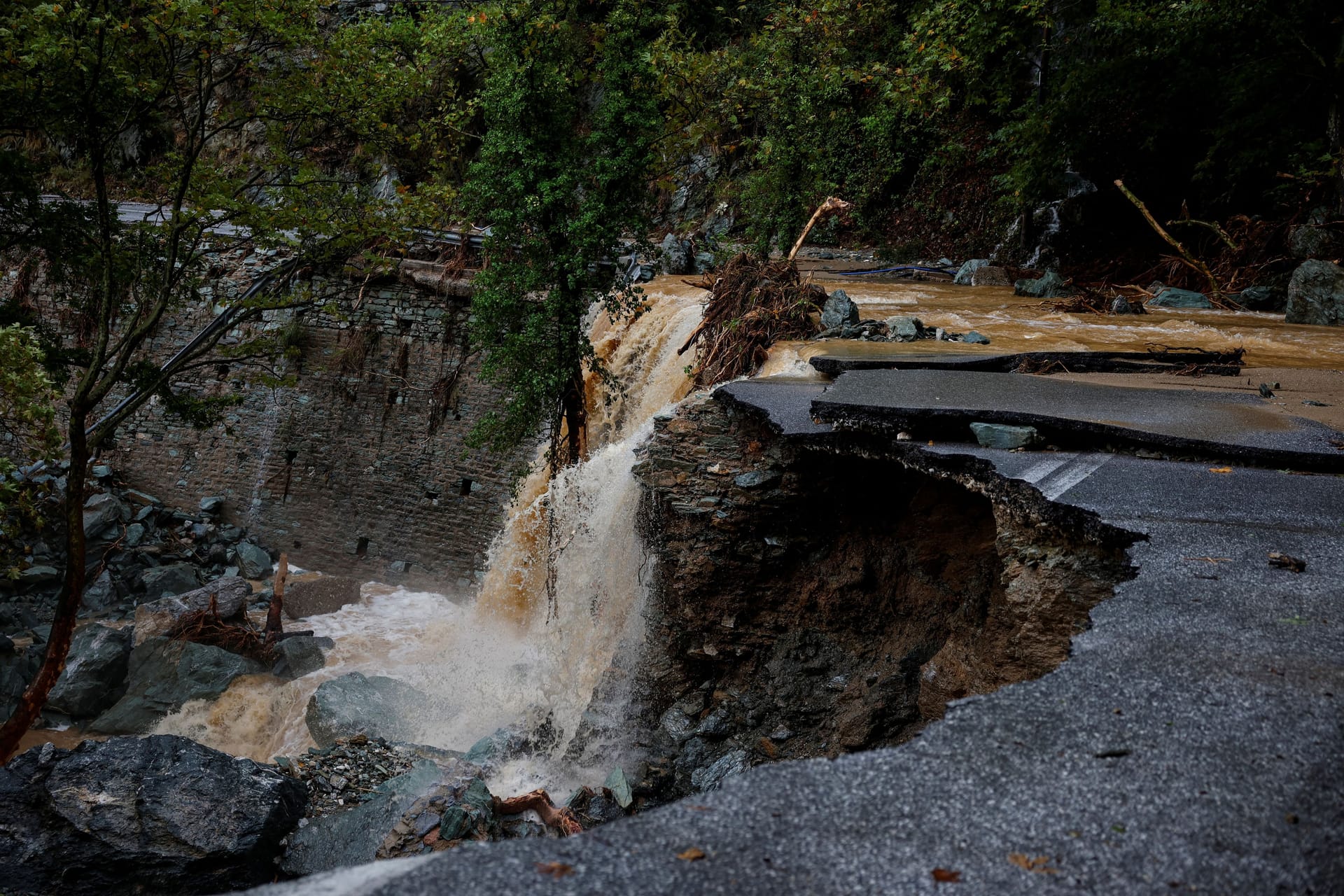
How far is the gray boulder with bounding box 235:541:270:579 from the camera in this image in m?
11.6

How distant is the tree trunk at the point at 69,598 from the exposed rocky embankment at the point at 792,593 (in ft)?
13.9

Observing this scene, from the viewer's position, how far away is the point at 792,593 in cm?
533

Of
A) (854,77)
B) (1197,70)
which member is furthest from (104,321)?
(1197,70)

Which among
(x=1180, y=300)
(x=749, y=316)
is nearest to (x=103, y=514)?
(x=749, y=316)

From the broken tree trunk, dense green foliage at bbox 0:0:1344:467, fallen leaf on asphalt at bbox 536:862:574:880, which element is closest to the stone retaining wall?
dense green foliage at bbox 0:0:1344:467

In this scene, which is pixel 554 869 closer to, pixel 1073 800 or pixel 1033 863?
pixel 1033 863

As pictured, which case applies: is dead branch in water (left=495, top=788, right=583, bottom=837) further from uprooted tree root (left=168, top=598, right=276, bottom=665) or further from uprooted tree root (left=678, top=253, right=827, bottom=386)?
uprooted tree root (left=168, top=598, right=276, bottom=665)

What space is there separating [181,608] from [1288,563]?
1004cm

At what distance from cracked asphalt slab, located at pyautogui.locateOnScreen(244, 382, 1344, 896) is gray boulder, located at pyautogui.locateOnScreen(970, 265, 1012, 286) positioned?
1029 cm

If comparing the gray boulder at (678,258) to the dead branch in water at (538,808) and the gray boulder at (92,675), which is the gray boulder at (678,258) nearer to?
the gray boulder at (92,675)

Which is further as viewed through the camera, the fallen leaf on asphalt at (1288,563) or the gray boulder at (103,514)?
the gray boulder at (103,514)

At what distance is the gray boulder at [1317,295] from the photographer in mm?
8000

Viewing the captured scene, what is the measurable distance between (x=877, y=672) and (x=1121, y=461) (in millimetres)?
1978

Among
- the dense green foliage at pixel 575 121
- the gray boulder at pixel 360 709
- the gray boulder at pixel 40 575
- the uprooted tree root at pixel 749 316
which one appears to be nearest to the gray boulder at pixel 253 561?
the gray boulder at pixel 40 575
